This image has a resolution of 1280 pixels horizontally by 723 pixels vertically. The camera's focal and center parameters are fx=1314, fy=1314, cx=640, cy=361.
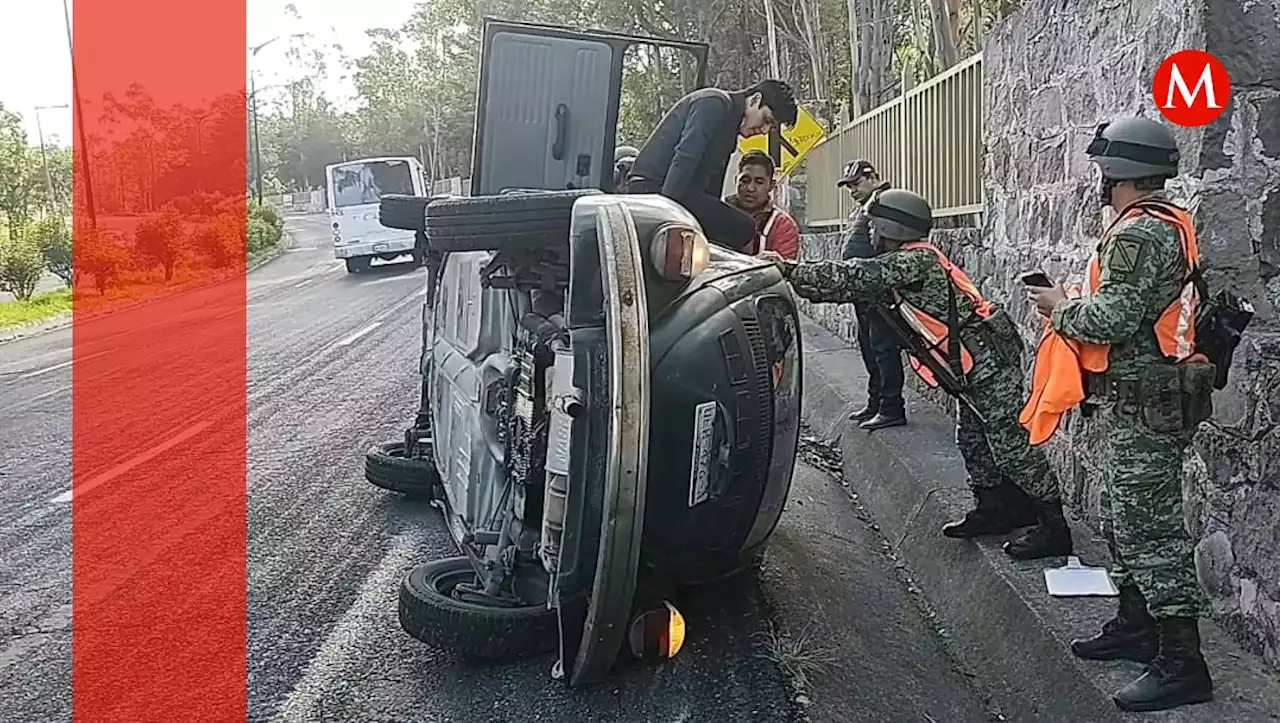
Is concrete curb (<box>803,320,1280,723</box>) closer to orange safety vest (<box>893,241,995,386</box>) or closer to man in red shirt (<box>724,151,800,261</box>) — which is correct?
orange safety vest (<box>893,241,995,386</box>)

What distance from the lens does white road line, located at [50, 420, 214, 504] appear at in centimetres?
724

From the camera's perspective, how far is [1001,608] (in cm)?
464

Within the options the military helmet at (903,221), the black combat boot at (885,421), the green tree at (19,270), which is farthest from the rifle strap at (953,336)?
the green tree at (19,270)

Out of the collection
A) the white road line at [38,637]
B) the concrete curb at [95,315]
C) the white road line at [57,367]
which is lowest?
the concrete curb at [95,315]

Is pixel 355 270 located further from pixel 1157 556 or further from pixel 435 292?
pixel 1157 556

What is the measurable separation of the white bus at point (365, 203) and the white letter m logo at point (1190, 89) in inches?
908

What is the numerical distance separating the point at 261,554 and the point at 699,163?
8.57ft

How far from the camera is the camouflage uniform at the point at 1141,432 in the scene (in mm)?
3592

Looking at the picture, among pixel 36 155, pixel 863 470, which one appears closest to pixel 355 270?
pixel 863 470

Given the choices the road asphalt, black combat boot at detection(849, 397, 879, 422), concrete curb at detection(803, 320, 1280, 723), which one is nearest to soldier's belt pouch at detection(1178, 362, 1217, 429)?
concrete curb at detection(803, 320, 1280, 723)

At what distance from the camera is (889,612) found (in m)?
5.18

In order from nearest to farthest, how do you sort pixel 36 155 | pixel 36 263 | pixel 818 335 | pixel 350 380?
1. pixel 350 380
2. pixel 818 335
3. pixel 36 263
4. pixel 36 155

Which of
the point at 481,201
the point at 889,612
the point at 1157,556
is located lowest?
the point at 889,612

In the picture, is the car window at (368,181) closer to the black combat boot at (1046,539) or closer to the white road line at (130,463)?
the white road line at (130,463)
